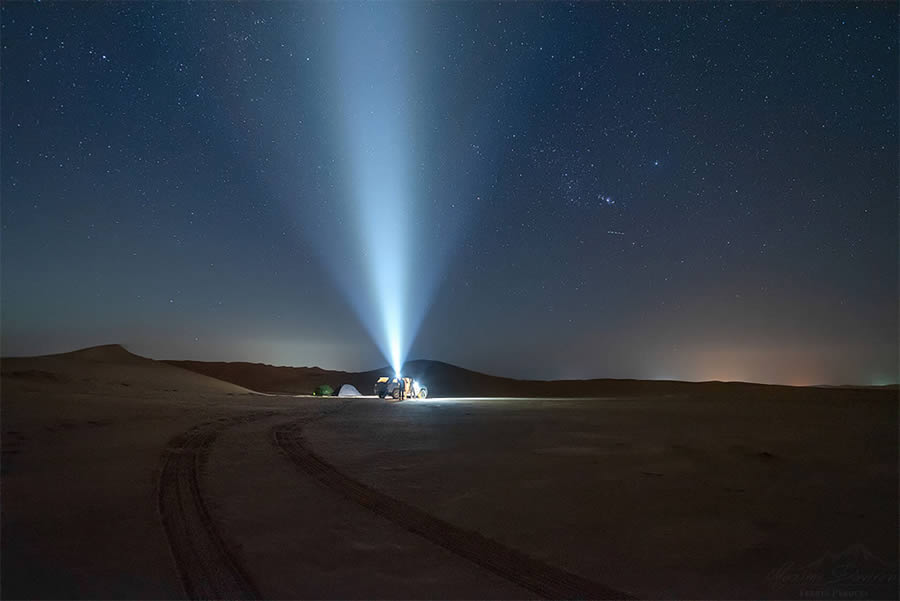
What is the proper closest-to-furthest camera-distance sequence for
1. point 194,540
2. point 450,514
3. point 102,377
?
point 194,540
point 450,514
point 102,377

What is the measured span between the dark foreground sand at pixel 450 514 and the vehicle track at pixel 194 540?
3cm

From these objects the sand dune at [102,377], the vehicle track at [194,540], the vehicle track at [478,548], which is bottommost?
the vehicle track at [194,540]

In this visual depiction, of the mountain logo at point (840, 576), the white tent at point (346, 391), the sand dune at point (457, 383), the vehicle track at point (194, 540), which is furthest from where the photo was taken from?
the sand dune at point (457, 383)

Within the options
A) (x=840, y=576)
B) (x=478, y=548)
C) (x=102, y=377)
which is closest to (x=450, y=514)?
(x=478, y=548)

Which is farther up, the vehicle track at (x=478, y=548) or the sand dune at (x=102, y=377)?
the sand dune at (x=102, y=377)

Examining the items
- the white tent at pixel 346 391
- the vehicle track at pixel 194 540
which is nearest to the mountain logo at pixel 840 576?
the vehicle track at pixel 194 540

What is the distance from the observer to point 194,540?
6062mm

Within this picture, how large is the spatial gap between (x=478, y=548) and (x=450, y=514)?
1297 millimetres

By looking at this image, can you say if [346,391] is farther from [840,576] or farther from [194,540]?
[840,576]

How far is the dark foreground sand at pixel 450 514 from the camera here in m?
5.11

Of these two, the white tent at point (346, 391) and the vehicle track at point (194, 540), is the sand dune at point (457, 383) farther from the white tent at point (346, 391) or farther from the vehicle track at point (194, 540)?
the vehicle track at point (194, 540)

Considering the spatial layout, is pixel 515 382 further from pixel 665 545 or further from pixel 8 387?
pixel 665 545

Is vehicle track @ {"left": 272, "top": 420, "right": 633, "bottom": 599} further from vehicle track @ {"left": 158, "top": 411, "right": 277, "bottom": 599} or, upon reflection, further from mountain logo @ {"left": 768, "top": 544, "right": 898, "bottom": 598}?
vehicle track @ {"left": 158, "top": 411, "right": 277, "bottom": 599}

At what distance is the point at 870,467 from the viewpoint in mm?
9508
